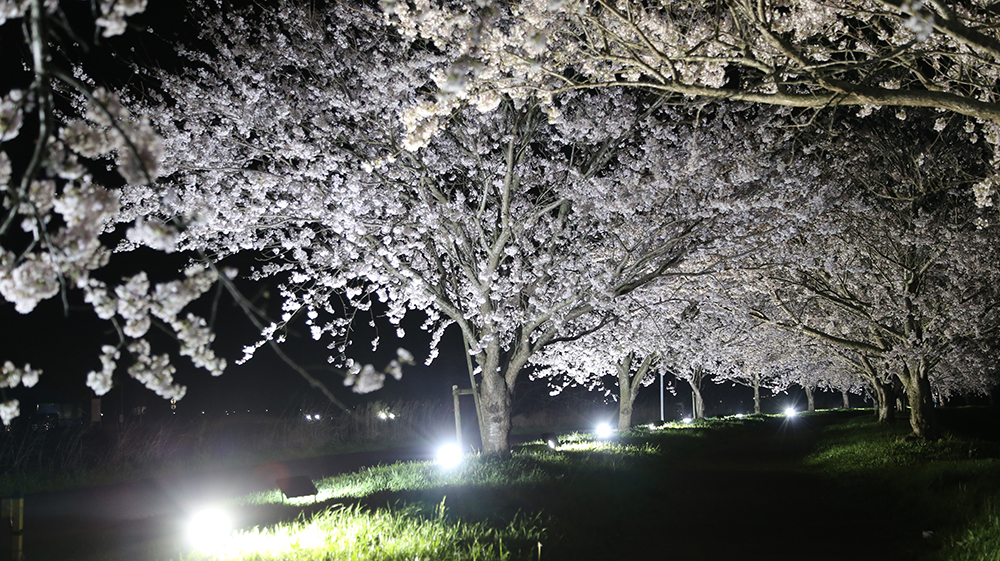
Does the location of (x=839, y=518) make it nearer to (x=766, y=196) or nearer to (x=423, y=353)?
(x=766, y=196)

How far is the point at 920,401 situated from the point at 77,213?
2151 cm

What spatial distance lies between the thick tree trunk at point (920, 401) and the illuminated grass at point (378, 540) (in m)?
15.2

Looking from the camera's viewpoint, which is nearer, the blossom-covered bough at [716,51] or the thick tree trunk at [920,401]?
the blossom-covered bough at [716,51]

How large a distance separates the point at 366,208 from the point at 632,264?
5.45 m

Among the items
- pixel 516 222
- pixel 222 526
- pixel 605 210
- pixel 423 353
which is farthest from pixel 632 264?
pixel 423 353

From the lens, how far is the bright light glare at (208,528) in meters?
7.01

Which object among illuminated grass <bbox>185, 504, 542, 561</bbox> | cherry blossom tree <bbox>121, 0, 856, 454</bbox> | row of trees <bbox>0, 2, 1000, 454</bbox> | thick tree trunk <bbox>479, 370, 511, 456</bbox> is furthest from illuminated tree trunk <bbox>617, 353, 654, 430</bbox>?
illuminated grass <bbox>185, 504, 542, 561</bbox>

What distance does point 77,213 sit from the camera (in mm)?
3350

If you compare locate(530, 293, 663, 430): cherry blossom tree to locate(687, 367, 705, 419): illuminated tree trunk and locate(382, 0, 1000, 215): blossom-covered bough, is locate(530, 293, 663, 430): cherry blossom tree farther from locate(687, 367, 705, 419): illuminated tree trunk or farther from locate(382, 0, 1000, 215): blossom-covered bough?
locate(382, 0, 1000, 215): blossom-covered bough

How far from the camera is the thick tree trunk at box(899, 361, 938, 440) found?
18219 mm

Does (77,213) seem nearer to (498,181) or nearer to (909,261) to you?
(498,181)

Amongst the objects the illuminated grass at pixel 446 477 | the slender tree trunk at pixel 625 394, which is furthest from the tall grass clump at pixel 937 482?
the slender tree trunk at pixel 625 394

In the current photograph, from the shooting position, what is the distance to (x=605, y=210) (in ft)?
42.0

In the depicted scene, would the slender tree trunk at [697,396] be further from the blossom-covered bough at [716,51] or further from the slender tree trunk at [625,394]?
the blossom-covered bough at [716,51]
